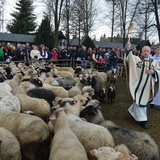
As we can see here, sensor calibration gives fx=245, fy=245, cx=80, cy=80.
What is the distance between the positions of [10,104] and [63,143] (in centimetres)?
227

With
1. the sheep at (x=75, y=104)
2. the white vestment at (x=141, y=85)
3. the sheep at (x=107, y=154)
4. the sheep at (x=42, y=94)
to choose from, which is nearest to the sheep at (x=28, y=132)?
the sheep at (x=107, y=154)

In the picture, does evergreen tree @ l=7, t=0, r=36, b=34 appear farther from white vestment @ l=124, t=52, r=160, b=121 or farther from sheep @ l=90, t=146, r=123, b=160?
sheep @ l=90, t=146, r=123, b=160

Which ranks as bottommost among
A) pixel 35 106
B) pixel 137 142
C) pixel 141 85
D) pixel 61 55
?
pixel 137 142

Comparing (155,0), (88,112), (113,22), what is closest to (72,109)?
(88,112)

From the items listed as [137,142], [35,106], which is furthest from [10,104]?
[137,142]

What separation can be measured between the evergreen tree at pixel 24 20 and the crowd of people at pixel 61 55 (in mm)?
23731

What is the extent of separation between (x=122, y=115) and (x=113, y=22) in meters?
27.0

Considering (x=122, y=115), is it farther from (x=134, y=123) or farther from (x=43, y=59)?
(x=43, y=59)

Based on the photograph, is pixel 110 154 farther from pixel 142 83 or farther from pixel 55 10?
pixel 55 10

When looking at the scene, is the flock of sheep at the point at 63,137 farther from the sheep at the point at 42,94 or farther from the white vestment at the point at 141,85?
the white vestment at the point at 141,85

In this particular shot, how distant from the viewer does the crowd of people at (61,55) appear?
13.6 m

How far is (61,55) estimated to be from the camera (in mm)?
15891

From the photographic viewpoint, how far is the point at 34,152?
4117 millimetres

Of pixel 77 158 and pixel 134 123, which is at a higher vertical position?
pixel 77 158
